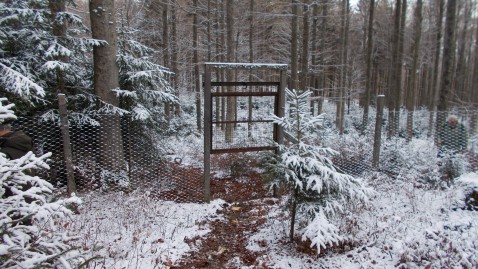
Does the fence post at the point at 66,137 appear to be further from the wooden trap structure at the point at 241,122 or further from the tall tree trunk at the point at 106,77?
the wooden trap structure at the point at 241,122

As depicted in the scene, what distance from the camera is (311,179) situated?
3785 mm

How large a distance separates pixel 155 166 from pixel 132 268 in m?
3.44

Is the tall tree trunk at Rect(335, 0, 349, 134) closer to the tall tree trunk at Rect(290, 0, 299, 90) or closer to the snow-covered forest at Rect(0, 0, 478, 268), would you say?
the tall tree trunk at Rect(290, 0, 299, 90)

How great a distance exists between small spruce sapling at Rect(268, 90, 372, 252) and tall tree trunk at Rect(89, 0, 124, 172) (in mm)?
3757

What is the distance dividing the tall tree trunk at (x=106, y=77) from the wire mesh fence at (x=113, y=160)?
20 millimetres

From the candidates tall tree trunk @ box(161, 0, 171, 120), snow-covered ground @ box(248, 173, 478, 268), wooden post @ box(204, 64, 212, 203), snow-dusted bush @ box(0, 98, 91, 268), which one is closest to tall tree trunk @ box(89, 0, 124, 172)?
wooden post @ box(204, 64, 212, 203)

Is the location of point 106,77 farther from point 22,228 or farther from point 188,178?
point 22,228

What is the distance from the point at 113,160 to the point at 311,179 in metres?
4.42

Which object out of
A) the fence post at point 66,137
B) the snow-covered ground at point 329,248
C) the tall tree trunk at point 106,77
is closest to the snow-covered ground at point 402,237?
the snow-covered ground at point 329,248

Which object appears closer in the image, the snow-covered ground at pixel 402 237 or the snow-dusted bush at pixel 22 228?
the snow-dusted bush at pixel 22 228

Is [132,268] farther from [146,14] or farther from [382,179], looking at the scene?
[146,14]

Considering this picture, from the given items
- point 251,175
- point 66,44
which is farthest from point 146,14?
point 251,175

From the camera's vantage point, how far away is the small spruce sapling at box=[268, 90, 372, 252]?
3.80 metres

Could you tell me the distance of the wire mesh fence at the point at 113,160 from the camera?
226 inches
